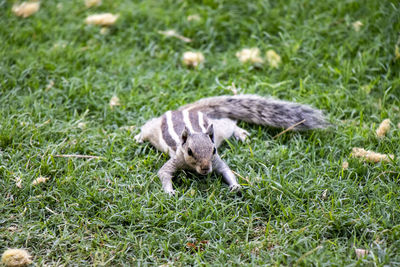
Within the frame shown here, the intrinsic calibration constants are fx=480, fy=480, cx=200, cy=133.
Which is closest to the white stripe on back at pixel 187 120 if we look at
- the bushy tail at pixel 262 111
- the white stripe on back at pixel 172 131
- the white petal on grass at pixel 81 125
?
the white stripe on back at pixel 172 131

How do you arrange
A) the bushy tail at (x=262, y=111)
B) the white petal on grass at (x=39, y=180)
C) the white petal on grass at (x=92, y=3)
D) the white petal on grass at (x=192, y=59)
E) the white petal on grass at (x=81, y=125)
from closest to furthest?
the white petal on grass at (x=39, y=180)
the bushy tail at (x=262, y=111)
the white petal on grass at (x=81, y=125)
the white petal on grass at (x=192, y=59)
the white petal on grass at (x=92, y=3)

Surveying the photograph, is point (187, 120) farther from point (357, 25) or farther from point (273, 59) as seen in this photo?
point (357, 25)

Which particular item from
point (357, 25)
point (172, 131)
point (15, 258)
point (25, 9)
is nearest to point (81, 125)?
point (172, 131)

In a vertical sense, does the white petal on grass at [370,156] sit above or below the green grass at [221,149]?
below

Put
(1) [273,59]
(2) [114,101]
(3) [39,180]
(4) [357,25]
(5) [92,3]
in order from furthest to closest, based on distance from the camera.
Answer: (5) [92,3] < (4) [357,25] < (1) [273,59] < (2) [114,101] < (3) [39,180]

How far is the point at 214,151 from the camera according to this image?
12.9 ft

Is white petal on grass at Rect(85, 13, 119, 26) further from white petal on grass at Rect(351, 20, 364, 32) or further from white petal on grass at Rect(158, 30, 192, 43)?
white petal on grass at Rect(351, 20, 364, 32)

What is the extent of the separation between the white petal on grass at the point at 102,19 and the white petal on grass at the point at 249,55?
66.7 inches

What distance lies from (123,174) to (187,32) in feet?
8.32

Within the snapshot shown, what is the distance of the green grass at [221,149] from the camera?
3.42 meters

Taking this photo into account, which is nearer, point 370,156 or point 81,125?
point 370,156

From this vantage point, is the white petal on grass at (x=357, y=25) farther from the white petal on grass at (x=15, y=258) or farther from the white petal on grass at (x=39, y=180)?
the white petal on grass at (x=15, y=258)

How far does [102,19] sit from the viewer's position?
6109mm

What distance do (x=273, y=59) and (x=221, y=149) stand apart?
5.22 feet
